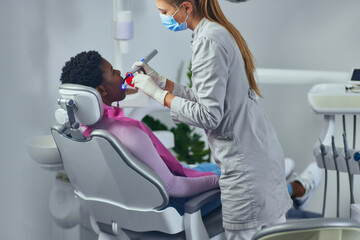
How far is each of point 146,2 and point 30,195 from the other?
1.27 m

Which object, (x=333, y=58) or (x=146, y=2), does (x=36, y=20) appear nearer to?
(x=146, y=2)

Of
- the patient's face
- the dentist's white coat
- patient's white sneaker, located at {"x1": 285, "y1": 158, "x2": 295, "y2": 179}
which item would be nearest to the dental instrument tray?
patient's white sneaker, located at {"x1": 285, "y1": 158, "x2": 295, "y2": 179}

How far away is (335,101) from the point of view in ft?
8.21

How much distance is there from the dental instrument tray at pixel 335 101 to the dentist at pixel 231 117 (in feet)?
2.90

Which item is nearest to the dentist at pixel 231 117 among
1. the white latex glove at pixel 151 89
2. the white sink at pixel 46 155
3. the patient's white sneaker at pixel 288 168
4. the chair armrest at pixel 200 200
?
the white latex glove at pixel 151 89

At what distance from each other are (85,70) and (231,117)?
514mm

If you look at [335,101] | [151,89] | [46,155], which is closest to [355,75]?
[335,101]

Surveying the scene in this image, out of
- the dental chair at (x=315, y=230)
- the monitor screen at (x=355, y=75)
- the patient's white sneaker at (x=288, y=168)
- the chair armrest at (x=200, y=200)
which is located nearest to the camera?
the dental chair at (x=315, y=230)

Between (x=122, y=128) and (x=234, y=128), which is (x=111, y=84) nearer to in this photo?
(x=122, y=128)

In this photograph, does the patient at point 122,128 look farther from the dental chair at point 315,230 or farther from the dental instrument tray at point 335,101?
the dental instrument tray at point 335,101

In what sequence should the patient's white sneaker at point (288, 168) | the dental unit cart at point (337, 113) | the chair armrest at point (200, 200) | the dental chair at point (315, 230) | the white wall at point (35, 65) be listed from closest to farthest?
the dental chair at point (315, 230)
the chair armrest at point (200, 200)
the white wall at point (35, 65)
the dental unit cart at point (337, 113)
the patient's white sneaker at point (288, 168)

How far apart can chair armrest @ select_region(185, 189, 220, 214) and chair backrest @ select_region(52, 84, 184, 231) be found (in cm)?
10

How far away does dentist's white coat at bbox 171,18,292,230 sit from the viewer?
1.54 metres

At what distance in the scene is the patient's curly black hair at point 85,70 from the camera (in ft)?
5.63
